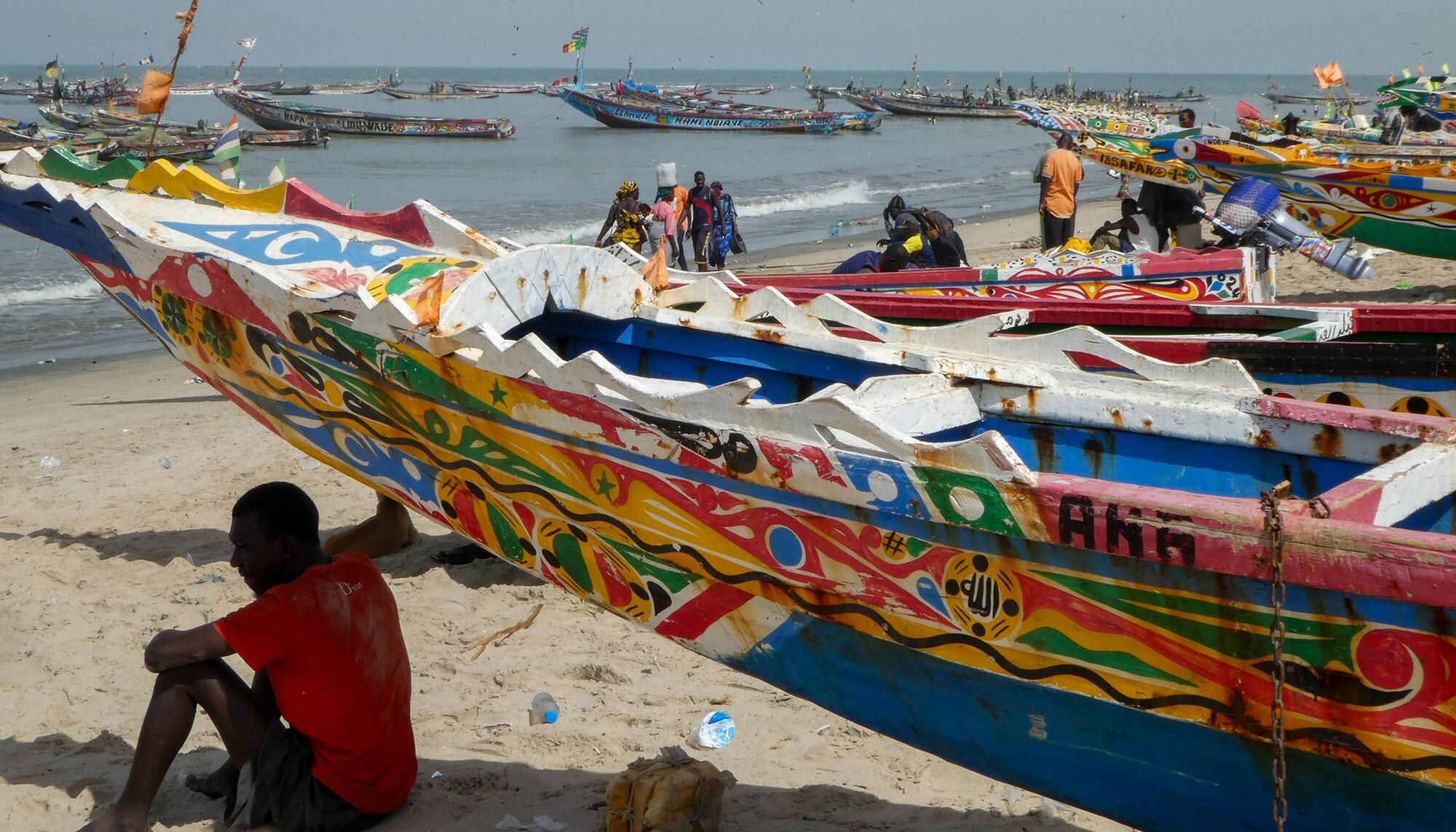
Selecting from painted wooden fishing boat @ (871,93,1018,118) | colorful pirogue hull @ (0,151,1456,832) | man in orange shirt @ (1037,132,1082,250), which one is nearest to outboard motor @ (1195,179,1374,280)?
man in orange shirt @ (1037,132,1082,250)

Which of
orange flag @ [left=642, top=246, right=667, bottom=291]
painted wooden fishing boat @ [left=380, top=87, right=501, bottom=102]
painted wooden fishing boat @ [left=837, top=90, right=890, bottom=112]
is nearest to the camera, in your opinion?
orange flag @ [left=642, top=246, right=667, bottom=291]

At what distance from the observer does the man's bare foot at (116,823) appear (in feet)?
9.83

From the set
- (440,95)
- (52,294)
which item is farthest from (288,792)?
(440,95)

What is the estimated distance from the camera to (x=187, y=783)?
3322 mm

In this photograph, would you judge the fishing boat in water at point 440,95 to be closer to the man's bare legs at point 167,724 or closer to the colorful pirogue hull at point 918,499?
the colorful pirogue hull at point 918,499

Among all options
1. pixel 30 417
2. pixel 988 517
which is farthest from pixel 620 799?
pixel 30 417

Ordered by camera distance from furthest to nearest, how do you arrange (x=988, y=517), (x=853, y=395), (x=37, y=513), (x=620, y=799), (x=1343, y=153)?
(x=1343, y=153), (x=37, y=513), (x=853, y=395), (x=620, y=799), (x=988, y=517)

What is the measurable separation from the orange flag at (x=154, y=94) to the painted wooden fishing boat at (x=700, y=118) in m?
42.2

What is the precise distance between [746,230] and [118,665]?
18.4m

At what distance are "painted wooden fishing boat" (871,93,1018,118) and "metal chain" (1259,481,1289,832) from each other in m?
61.7

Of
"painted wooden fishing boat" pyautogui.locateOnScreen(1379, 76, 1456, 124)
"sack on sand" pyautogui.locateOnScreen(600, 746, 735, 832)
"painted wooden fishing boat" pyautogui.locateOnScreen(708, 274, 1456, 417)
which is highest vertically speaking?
"painted wooden fishing boat" pyautogui.locateOnScreen(1379, 76, 1456, 124)

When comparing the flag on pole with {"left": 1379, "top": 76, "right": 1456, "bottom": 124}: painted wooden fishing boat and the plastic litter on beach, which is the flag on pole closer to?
the plastic litter on beach

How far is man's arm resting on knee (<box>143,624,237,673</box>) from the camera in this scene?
2.91 metres

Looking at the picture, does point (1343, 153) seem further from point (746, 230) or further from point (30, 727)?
point (30, 727)
